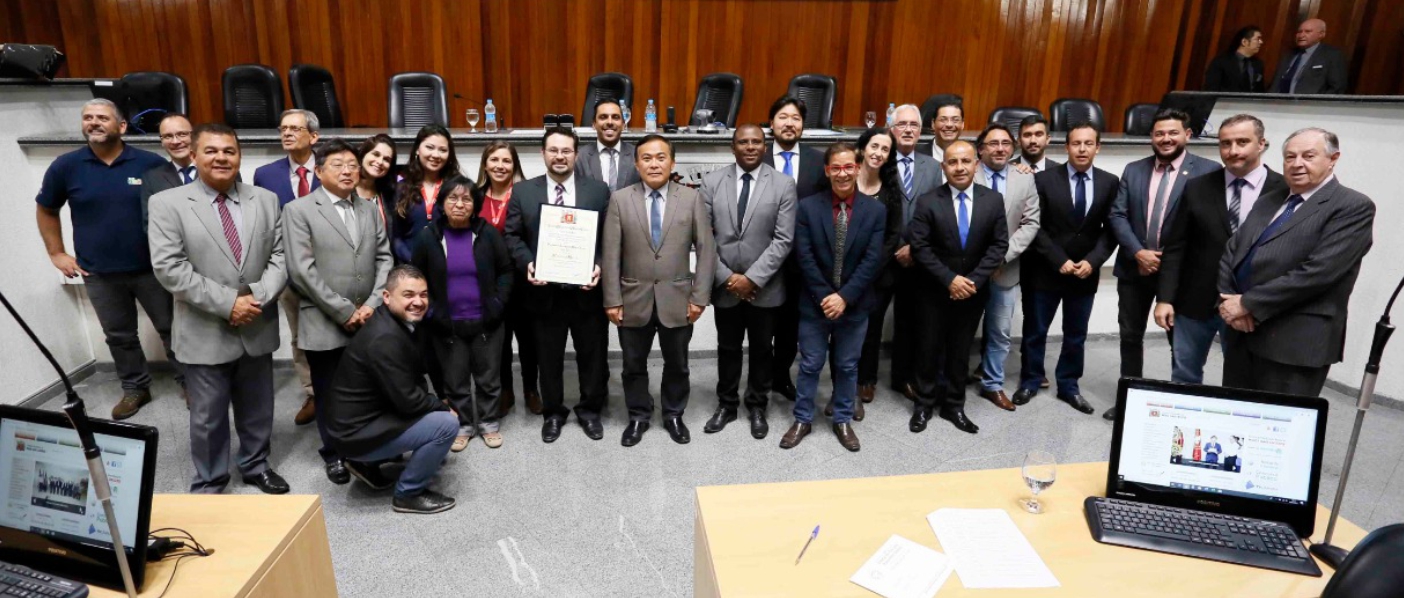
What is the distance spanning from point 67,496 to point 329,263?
5.35 feet

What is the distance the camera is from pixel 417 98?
18.7ft

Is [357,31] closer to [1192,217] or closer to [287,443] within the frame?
[287,443]

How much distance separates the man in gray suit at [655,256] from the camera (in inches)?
137

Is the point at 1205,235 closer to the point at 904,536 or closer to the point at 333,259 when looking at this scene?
the point at 904,536

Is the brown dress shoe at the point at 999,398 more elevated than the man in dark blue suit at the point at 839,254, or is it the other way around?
the man in dark blue suit at the point at 839,254

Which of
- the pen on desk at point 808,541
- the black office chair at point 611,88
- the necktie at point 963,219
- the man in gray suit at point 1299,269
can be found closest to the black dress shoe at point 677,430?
the necktie at point 963,219

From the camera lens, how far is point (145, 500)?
5.40 ft

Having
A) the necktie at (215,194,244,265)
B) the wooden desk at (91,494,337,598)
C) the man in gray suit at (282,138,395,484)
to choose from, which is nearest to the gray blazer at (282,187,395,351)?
the man in gray suit at (282,138,395,484)

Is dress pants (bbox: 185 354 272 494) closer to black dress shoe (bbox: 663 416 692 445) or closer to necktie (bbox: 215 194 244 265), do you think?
necktie (bbox: 215 194 244 265)

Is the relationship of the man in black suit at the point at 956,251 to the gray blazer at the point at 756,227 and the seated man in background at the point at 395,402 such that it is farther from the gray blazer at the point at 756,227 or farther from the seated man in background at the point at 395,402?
the seated man in background at the point at 395,402

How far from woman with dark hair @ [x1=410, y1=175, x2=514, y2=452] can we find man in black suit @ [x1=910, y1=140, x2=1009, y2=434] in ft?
6.75

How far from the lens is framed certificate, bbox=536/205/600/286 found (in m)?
3.46

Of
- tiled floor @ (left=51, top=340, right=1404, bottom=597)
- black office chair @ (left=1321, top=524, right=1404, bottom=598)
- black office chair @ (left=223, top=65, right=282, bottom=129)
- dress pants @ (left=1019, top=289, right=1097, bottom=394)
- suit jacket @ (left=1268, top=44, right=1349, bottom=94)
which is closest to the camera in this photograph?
black office chair @ (left=1321, top=524, right=1404, bottom=598)

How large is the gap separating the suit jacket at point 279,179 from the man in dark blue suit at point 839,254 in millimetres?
2353
